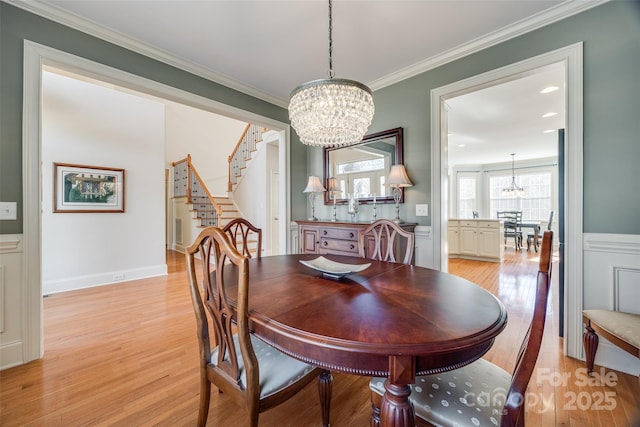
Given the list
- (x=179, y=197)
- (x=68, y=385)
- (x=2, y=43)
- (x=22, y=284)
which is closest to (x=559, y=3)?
(x=2, y=43)

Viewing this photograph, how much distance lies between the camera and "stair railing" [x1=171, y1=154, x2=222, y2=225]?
615cm

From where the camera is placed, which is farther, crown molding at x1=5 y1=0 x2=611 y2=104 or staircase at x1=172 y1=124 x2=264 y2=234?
staircase at x1=172 y1=124 x2=264 y2=234

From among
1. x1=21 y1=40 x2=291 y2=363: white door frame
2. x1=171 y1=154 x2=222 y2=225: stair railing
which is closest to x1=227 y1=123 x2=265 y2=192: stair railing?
x1=171 y1=154 x2=222 y2=225: stair railing

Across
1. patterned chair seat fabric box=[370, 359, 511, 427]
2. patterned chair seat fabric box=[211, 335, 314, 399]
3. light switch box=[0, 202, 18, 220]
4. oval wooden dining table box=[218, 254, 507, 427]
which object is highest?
light switch box=[0, 202, 18, 220]

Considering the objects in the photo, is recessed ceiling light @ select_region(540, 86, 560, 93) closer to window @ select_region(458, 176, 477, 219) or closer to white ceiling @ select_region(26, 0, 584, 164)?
white ceiling @ select_region(26, 0, 584, 164)

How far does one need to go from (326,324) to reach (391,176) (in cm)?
218

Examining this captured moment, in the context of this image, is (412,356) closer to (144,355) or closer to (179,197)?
(144,355)

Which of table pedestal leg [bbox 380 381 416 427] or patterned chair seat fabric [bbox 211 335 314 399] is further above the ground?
table pedestal leg [bbox 380 381 416 427]

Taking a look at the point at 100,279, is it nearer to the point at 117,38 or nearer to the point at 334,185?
the point at 117,38

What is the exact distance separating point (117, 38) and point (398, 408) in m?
3.27

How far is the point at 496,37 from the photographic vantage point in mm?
2295

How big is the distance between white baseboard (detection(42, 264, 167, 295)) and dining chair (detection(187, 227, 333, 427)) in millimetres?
3670

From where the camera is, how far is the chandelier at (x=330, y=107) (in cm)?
155

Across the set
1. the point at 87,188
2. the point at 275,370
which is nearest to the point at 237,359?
the point at 275,370
